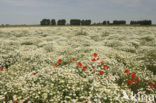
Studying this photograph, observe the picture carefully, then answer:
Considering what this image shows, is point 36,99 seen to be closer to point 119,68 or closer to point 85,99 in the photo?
point 85,99

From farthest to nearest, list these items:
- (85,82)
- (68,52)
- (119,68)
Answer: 1. (68,52)
2. (119,68)
3. (85,82)

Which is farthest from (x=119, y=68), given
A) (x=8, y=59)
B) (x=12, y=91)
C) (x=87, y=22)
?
(x=87, y=22)

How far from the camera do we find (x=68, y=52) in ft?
37.8

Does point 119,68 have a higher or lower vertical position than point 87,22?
lower

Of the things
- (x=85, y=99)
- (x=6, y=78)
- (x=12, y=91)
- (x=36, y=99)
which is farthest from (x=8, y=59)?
(x=85, y=99)

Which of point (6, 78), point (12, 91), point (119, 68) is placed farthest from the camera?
point (119, 68)

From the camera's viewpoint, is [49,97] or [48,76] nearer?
[49,97]

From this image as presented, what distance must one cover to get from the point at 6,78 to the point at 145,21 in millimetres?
114555

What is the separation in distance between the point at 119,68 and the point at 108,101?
334 centimetres

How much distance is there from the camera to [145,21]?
336 feet

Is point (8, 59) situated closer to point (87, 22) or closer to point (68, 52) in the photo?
point (68, 52)

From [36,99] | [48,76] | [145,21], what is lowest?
[36,99]

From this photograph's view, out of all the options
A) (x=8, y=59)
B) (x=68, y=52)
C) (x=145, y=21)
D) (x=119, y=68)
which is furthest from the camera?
(x=145, y=21)

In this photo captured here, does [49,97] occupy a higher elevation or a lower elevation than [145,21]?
lower
